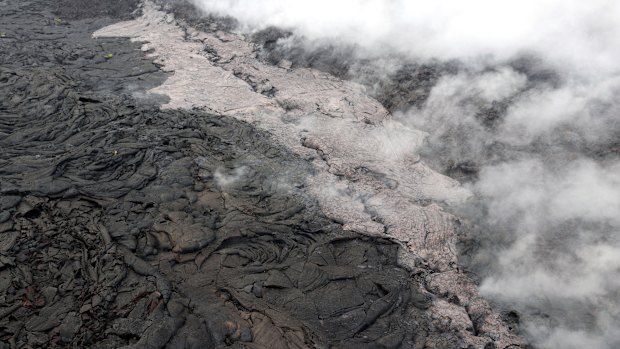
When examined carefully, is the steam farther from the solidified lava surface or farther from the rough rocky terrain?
the solidified lava surface

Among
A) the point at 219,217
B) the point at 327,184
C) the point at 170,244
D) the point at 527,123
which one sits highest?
the point at 527,123

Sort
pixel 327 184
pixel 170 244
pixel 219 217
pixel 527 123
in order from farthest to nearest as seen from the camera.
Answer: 1. pixel 527 123
2. pixel 327 184
3. pixel 219 217
4. pixel 170 244

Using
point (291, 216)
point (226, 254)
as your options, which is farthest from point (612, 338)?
point (226, 254)

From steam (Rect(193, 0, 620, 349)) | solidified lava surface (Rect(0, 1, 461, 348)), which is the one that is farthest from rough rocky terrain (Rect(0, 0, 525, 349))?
steam (Rect(193, 0, 620, 349))

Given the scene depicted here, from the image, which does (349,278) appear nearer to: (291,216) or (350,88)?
(291,216)

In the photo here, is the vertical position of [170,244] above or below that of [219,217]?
below

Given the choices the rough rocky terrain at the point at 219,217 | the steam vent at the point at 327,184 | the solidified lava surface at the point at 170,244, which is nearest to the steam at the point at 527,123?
the steam vent at the point at 327,184

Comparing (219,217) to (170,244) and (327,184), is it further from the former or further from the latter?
(327,184)

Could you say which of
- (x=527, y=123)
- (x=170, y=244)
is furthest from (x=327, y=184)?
(x=527, y=123)
